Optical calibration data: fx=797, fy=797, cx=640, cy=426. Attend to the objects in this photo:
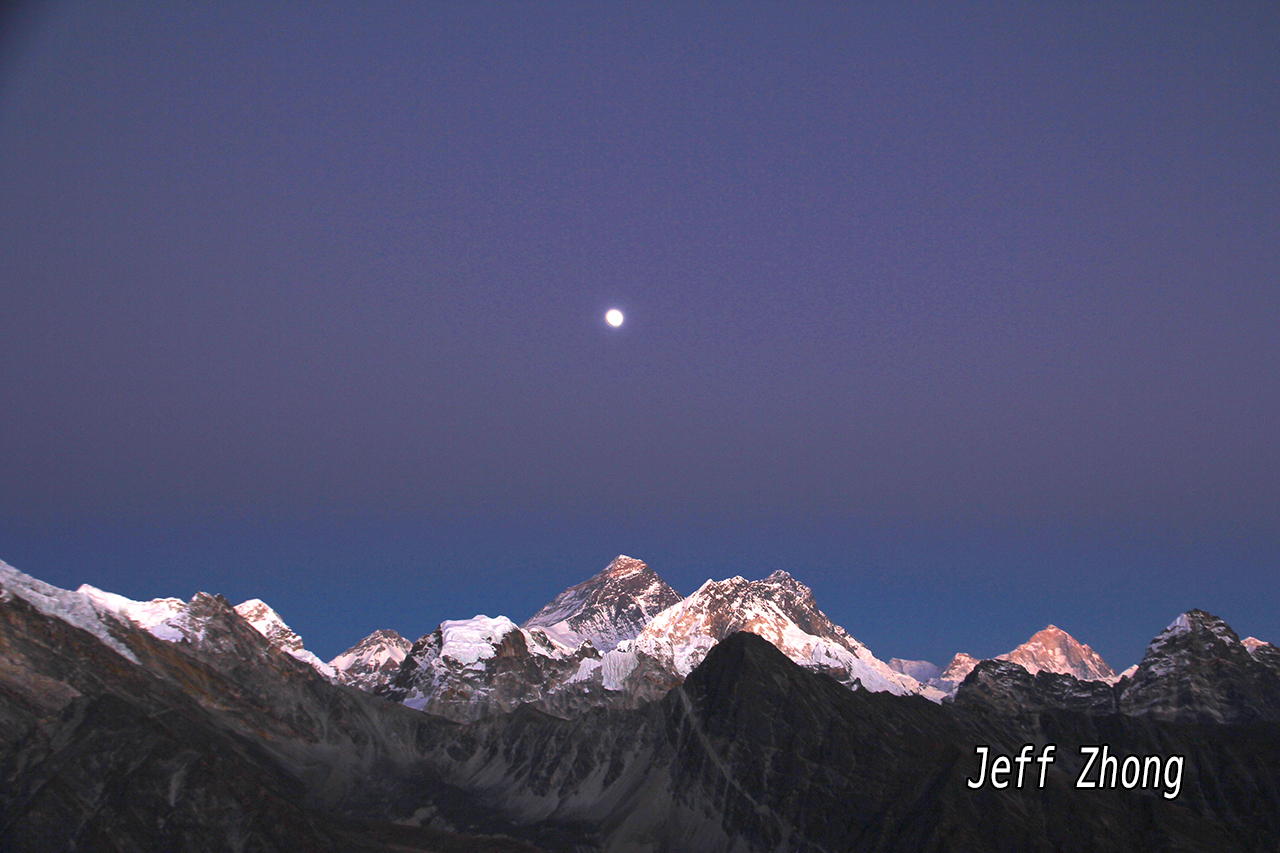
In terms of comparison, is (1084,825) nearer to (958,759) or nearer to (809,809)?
(958,759)

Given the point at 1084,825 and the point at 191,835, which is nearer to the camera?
the point at 1084,825

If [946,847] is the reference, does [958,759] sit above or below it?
above

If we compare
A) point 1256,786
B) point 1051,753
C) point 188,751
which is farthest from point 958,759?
point 188,751

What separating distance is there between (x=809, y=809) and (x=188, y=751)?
505 feet

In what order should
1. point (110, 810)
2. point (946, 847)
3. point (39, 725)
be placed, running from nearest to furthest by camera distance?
point (946, 847) → point (110, 810) → point (39, 725)

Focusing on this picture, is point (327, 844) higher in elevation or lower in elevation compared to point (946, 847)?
lower

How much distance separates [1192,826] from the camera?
163 m

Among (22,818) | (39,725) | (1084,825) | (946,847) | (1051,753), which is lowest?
(22,818)

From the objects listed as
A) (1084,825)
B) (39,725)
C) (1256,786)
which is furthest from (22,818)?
(1256,786)

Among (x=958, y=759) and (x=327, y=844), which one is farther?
(x=327, y=844)

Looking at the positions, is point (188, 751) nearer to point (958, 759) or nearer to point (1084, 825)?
point (958, 759)

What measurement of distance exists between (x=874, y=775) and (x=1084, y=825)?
47407 millimetres

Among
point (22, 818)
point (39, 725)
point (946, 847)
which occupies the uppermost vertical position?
point (946, 847)

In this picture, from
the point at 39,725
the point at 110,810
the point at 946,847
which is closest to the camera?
the point at 946,847
